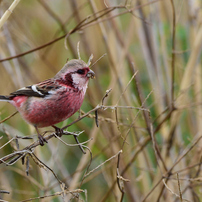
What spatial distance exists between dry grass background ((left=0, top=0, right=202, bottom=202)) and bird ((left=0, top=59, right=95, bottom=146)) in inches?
14.7

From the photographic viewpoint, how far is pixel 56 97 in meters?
2.97

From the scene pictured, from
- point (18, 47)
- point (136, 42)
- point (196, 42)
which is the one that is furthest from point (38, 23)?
point (196, 42)

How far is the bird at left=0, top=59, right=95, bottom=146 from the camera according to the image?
9.41 ft

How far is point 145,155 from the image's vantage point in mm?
3789

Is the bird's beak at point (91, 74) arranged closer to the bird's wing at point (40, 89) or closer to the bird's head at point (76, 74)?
the bird's head at point (76, 74)

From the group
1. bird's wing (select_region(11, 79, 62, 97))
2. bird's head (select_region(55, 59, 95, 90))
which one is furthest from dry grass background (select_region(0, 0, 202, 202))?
bird's head (select_region(55, 59, 95, 90))

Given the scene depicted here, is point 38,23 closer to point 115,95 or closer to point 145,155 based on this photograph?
point 115,95

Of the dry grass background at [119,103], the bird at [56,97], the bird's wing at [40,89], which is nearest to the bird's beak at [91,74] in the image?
the bird at [56,97]

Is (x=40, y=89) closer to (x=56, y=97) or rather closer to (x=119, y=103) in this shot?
(x=56, y=97)

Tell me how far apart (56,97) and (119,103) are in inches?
41.2

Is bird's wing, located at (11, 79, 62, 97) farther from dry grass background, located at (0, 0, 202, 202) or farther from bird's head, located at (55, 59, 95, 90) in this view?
dry grass background, located at (0, 0, 202, 202)

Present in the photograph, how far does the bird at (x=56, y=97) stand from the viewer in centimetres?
287

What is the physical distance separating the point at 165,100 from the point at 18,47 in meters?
1.73

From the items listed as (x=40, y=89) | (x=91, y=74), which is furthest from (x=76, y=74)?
(x=40, y=89)
